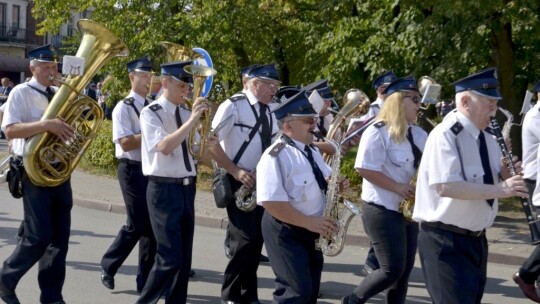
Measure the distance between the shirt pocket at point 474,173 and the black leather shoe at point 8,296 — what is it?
3.86 meters

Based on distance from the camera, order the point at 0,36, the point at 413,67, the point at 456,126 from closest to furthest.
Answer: the point at 456,126 → the point at 413,67 → the point at 0,36

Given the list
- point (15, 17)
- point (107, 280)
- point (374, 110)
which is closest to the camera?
point (107, 280)

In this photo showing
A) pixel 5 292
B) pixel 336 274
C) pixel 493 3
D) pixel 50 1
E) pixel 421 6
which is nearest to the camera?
pixel 5 292

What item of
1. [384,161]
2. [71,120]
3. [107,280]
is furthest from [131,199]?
[384,161]

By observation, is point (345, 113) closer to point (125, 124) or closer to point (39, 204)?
point (125, 124)

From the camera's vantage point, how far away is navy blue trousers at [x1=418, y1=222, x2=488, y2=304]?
5.20 meters

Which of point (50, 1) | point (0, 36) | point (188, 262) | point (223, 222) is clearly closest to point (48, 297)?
point (188, 262)

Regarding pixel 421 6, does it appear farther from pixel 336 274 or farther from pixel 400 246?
pixel 400 246

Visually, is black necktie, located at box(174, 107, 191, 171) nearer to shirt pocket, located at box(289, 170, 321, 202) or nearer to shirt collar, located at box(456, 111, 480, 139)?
shirt pocket, located at box(289, 170, 321, 202)

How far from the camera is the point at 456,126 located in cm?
520

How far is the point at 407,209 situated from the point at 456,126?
1470 mm

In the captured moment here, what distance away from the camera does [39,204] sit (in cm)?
697

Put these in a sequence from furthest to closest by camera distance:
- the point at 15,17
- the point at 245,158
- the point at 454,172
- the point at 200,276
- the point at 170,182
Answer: the point at 15,17, the point at 200,276, the point at 245,158, the point at 170,182, the point at 454,172

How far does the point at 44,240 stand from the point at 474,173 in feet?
11.4
